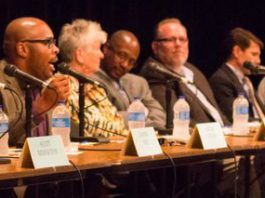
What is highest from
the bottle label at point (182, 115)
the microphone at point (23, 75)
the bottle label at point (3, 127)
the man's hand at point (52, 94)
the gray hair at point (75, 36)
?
the gray hair at point (75, 36)

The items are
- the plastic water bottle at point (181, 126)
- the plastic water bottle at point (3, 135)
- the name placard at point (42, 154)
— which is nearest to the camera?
the name placard at point (42, 154)

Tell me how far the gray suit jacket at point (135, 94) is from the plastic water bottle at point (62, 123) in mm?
1258

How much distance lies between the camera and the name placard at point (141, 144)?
120 inches

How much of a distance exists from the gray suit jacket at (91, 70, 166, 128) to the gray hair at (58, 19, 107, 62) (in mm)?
224

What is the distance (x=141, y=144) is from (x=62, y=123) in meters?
0.38

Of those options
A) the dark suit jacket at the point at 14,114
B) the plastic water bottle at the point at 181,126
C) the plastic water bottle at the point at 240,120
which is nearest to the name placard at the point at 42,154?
the dark suit jacket at the point at 14,114

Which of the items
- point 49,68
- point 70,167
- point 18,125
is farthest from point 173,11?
point 70,167

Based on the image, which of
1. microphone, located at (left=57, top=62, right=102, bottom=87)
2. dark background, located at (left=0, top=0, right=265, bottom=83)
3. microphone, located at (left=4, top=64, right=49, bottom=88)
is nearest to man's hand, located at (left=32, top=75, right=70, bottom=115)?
microphone, located at (left=57, top=62, right=102, bottom=87)

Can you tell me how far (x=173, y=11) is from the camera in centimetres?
617

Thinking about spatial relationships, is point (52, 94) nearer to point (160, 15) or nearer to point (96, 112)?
point (96, 112)

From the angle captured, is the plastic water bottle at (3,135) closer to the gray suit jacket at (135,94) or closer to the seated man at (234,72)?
the gray suit jacket at (135,94)

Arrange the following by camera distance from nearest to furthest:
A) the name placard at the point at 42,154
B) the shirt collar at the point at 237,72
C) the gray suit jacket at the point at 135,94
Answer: the name placard at the point at 42,154 → the gray suit jacket at the point at 135,94 → the shirt collar at the point at 237,72

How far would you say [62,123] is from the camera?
3207 millimetres

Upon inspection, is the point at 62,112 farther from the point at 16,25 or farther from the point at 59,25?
the point at 59,25
